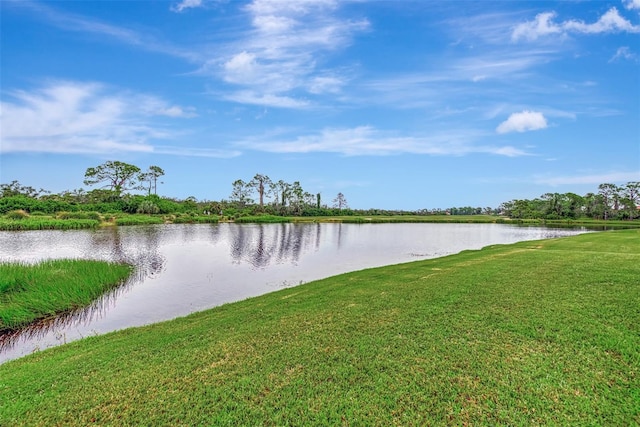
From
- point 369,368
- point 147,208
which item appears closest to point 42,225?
point 147,208

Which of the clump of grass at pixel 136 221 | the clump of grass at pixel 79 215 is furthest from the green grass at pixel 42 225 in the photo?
the clump of grass at pixel 79 215

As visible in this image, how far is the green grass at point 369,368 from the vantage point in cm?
368

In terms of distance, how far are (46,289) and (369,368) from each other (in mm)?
12090

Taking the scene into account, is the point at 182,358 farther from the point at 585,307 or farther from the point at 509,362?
the point at 585,307

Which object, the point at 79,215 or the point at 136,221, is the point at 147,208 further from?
the point at 79,215

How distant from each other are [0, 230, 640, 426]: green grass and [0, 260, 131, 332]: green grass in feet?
14.6

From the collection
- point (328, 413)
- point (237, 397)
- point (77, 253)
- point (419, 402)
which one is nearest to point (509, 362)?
point (419, 402)

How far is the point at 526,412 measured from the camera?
11.6 feet

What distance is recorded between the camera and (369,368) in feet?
14.8

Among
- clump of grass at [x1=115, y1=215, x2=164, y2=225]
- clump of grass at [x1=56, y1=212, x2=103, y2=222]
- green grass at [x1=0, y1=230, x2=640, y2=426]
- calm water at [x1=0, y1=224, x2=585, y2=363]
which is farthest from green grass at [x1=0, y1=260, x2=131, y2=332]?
clump of grass at [x1=56, y1=212, x2=103, y2=222]

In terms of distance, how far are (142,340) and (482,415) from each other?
6135 mm

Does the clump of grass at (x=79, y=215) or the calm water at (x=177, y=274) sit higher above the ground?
the clump of grass at (x=79, y=215)

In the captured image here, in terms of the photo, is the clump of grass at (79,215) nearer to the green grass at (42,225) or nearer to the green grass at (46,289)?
the green grass at (42,225)

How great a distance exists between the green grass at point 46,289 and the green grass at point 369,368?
14.6 feet
